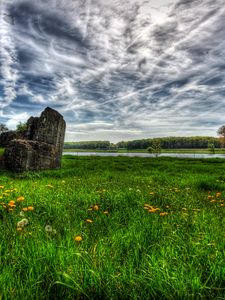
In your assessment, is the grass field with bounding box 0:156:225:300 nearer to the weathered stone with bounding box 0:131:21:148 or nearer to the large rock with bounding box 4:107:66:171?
the large rock with bounding box 4:107:66:171

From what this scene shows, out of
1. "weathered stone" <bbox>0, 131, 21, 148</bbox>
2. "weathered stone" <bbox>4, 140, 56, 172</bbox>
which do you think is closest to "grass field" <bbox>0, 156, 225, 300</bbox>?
"weathered stone" <bbox>4, 140, 56, 172</bbox>

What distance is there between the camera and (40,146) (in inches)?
463

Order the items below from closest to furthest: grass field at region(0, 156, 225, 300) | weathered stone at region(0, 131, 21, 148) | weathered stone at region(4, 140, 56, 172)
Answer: grass field at region(0, 156, 225, 300), weathered stone at region(4, 140, 56, 172), weathered stone at region(0, 131, 21, 148)

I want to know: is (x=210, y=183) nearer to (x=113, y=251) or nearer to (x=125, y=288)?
(x=113, y=251)

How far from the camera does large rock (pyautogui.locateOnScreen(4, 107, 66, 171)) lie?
1041 cm

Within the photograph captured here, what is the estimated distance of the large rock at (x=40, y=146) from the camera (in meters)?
10.4

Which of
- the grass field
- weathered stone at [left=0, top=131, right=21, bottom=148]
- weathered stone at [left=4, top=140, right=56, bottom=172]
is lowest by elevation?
the grass field

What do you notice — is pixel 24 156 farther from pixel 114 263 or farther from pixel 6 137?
pixel 114 263

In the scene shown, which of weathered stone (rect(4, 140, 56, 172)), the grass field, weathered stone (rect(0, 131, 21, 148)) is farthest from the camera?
weathered stone (rect(0, 131, 21, 148))

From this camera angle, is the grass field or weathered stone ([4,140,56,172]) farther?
weathered stone ([4,140,56,172])

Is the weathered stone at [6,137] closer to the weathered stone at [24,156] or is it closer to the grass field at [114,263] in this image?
the weathered stone at [24,156]

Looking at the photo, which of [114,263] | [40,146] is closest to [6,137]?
[40,146]

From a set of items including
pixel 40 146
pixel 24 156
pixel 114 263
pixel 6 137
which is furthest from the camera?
pixel 6 137

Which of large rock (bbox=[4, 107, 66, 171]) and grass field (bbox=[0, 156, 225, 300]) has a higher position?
large rock (bbox=[4, 107, 66, 171])
